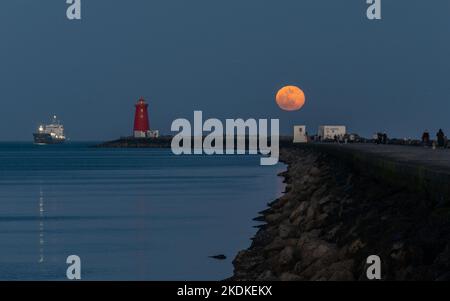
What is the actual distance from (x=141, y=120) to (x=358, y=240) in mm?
156341

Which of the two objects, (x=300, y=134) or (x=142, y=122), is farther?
(x=142, y=122)

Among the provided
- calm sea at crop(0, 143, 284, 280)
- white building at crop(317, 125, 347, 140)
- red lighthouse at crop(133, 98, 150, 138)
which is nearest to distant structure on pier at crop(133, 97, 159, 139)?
red lighthouse at crop(133, 98, 150, 138)

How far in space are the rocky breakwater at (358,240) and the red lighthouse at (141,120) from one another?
450ft

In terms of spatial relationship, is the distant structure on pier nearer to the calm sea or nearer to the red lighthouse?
the red lighthouse

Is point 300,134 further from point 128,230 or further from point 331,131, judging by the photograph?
point 128,230

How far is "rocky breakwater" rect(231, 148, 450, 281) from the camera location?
393 inches

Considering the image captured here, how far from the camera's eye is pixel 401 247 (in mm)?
10258

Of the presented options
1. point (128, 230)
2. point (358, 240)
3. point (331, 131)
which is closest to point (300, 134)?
point (331, 131)

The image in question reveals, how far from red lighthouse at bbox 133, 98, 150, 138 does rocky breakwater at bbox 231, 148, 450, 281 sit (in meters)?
137

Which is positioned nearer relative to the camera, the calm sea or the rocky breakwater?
the rocky breakwater

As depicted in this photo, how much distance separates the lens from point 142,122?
16875cm

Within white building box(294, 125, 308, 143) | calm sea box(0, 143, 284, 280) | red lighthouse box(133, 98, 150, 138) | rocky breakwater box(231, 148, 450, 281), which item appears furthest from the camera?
red lighthouse box(133, 98, 150, 138)
